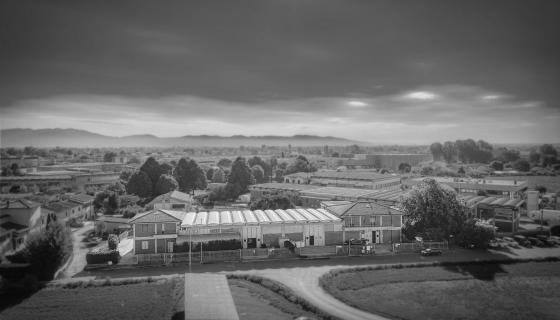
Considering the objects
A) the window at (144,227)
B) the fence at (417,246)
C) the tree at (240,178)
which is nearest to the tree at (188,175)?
the tree at (240,178)

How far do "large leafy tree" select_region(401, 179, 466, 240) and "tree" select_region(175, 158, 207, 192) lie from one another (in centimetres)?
3827

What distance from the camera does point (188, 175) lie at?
6212cm

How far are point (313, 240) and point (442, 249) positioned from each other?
10.5 m

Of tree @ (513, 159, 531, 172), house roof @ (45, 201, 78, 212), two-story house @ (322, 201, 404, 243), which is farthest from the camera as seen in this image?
tree @ (513, 159, 531, 172)

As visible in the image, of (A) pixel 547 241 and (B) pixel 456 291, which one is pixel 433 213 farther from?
(A) pixel 547 241

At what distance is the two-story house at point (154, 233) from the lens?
28.1 m

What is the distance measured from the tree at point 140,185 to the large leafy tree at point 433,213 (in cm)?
3689

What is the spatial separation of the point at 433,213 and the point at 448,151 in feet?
394

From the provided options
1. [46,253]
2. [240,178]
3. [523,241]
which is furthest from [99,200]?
[523,241]

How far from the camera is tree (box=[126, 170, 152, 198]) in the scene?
5403 centimetres

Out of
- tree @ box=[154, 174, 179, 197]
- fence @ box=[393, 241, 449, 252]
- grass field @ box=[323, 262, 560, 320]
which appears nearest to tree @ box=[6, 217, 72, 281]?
grass field @ box=[323, 262, 560, 320]

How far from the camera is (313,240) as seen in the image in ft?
100

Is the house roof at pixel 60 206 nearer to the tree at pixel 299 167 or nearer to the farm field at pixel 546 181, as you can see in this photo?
the tree at pixel 299 167

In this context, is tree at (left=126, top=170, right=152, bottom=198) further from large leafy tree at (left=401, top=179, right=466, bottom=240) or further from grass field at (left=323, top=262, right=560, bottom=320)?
grass field at (left=323, top=262, right=560, bottom=320)
